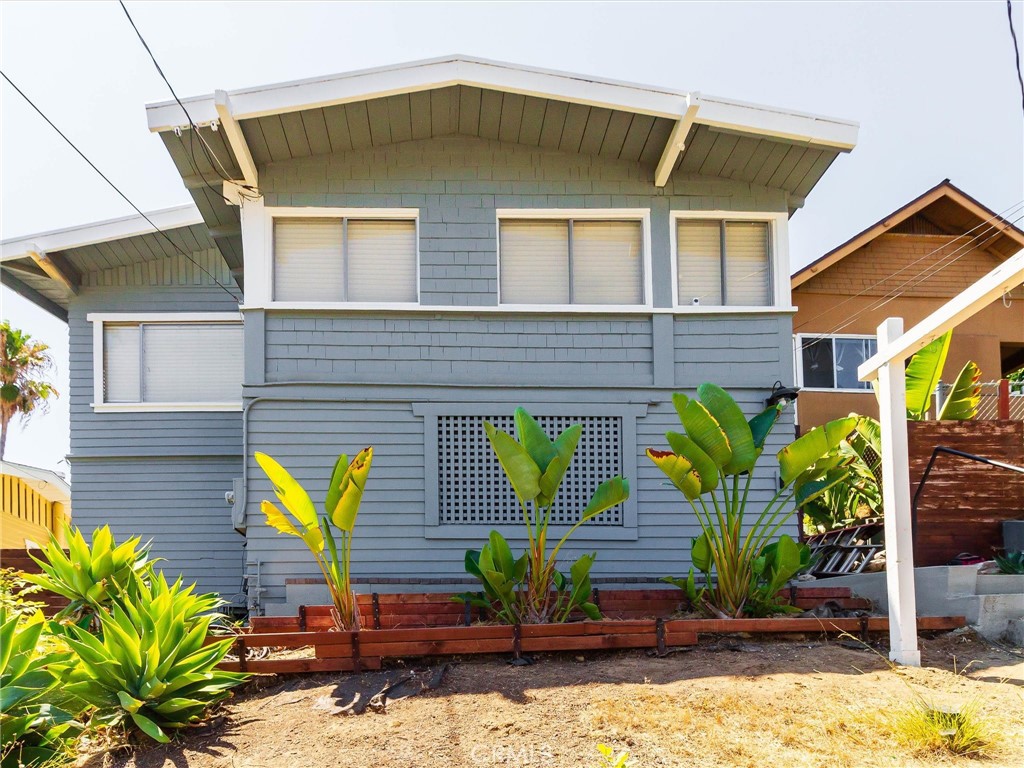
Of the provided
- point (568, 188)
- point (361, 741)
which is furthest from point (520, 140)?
point (361, 741)

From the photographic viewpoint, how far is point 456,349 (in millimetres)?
9461

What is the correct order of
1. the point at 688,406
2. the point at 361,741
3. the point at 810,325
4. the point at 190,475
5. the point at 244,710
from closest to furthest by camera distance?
the point at 361,741, the point at 244,710, the point at 688,406, the point at 190,475, the point at 810,325

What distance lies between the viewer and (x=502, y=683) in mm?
6457

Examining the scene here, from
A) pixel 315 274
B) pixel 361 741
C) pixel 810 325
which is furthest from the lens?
pixel 810 325

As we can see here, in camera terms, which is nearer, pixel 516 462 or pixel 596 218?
pixel 516 462

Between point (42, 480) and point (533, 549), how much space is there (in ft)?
50.9

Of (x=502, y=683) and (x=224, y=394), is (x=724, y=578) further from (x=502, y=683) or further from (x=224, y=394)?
(x=224, y=394)

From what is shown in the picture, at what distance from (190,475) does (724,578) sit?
7599 mm

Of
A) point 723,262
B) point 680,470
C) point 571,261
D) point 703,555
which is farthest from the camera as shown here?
point 723,262

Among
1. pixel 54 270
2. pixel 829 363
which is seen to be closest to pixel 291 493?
pixel 54 270

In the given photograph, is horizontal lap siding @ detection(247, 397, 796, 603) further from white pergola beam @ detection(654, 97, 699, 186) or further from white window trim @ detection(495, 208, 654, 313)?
white pergola beam @ detection(654, 97, 699, 186)

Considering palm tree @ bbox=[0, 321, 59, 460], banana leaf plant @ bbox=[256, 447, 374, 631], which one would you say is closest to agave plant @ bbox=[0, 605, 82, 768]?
banana leaf plant @ bbox=[256, 447, 374, 631]

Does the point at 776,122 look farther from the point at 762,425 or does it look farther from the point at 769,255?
the point at 762,425

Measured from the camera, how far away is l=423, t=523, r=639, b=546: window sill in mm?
9234
